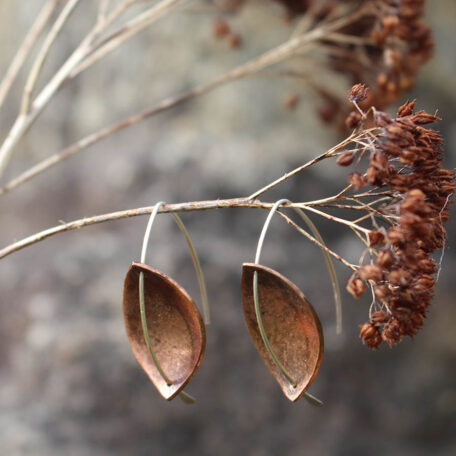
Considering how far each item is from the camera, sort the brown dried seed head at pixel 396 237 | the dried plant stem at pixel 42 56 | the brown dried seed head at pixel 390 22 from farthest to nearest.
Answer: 1. the brown dried seed head at pixel 390 22
2. the dried plant stem at pixel 42 56
3. the brown dried seed head at pixel 396 237

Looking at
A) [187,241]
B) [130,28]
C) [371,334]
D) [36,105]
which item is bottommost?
[371,334]

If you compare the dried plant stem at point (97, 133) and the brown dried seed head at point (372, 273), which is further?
the dried plant stem at point (97, 133)

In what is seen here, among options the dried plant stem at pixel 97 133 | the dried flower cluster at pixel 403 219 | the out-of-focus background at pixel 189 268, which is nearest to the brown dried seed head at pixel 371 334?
the dried flower cluster at pixel 403 219

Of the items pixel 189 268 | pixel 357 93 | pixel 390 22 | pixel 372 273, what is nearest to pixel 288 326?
pixel 372 273

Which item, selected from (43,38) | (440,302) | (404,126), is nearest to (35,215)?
(43,38)

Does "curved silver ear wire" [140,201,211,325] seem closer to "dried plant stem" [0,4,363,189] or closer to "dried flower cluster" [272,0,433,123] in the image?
"dried plant stem" [0,4,363,189]

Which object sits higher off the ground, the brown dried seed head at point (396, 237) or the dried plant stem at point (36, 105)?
the dried plant stem at point (36, 105)

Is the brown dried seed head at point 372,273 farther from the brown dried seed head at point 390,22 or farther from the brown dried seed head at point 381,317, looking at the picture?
the brown dried seed head at point 390,22

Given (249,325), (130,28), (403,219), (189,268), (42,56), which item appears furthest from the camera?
(189,268)

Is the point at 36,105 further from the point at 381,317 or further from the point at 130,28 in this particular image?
the point at 381,317
